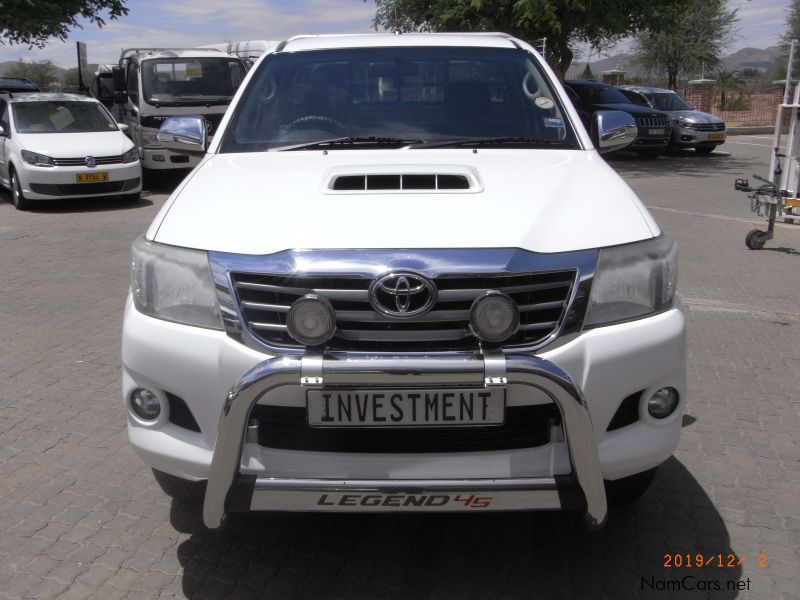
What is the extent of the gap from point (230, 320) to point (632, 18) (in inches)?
746

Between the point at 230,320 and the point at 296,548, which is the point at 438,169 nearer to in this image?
the point at 230,320

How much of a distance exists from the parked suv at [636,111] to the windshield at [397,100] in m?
15.5

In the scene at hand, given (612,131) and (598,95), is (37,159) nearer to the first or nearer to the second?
(612,131)

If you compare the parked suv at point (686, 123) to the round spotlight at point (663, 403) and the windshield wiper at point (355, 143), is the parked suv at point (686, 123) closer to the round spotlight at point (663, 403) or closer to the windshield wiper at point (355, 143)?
the windshield wiper at point (355, 143)

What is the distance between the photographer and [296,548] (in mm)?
3359

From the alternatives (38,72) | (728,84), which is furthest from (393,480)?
(38,72)

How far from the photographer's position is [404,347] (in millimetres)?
2674

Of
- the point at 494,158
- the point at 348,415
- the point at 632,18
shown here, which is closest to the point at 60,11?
the point at 632,18

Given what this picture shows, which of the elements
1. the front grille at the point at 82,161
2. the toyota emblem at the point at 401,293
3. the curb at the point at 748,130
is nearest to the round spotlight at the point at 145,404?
the toyota emblem at the point at 401,293

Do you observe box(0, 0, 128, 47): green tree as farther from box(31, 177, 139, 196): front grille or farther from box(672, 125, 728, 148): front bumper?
box(672, 125, 728, 148): front bumper

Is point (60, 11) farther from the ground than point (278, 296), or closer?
farther from the ground

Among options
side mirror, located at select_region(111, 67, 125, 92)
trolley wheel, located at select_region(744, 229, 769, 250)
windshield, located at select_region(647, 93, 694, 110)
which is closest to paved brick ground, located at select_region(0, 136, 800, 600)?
trolley wheel, located at select_region(744, 229, 769, 250)

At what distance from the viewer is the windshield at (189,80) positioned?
14734 mm

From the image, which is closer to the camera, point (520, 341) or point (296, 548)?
point (520, 341)
